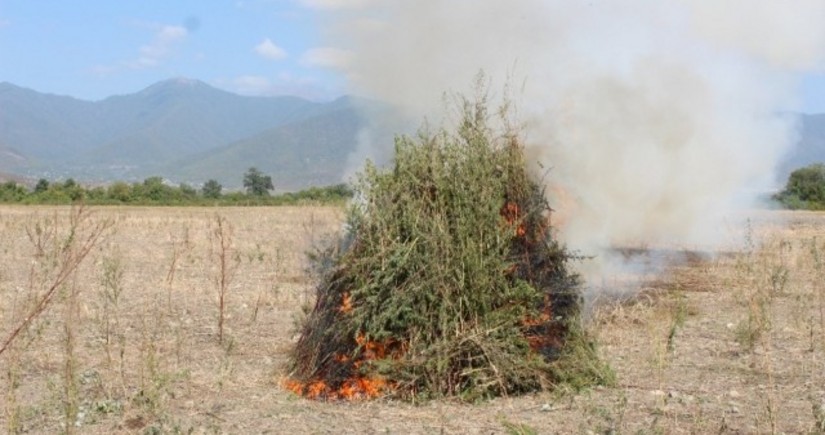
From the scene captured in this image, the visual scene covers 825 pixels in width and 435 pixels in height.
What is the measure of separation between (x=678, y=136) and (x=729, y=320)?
5318 millimetres

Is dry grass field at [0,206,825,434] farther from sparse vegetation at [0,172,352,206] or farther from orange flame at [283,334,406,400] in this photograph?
sparse vegetation at [0,172,352,206]

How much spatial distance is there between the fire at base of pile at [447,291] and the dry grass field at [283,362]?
291mm

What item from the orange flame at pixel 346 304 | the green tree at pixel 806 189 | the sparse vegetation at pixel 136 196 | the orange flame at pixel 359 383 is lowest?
the orange flame at pixel 359 383

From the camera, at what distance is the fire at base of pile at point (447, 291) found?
26.4 ft

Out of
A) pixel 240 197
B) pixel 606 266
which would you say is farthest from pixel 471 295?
pixel 240 197

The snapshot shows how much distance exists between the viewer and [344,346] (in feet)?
27.5

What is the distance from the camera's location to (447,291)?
26.5 feet

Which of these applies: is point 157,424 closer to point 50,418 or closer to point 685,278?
point 50,418

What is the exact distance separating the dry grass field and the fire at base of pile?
0.95ft

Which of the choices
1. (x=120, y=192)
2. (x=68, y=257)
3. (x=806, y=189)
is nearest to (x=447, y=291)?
(x=68, y=257)

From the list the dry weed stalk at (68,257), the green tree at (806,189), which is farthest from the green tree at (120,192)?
the dry weed stalk at (68,257)

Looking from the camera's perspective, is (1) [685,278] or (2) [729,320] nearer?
(2) [729,320]

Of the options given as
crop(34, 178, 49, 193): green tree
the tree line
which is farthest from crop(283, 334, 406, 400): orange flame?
crop(34, 178, 49, 193): green tree

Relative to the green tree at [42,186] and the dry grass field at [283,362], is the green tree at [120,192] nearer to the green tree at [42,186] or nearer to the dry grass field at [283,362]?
the green tree at [42,186]
